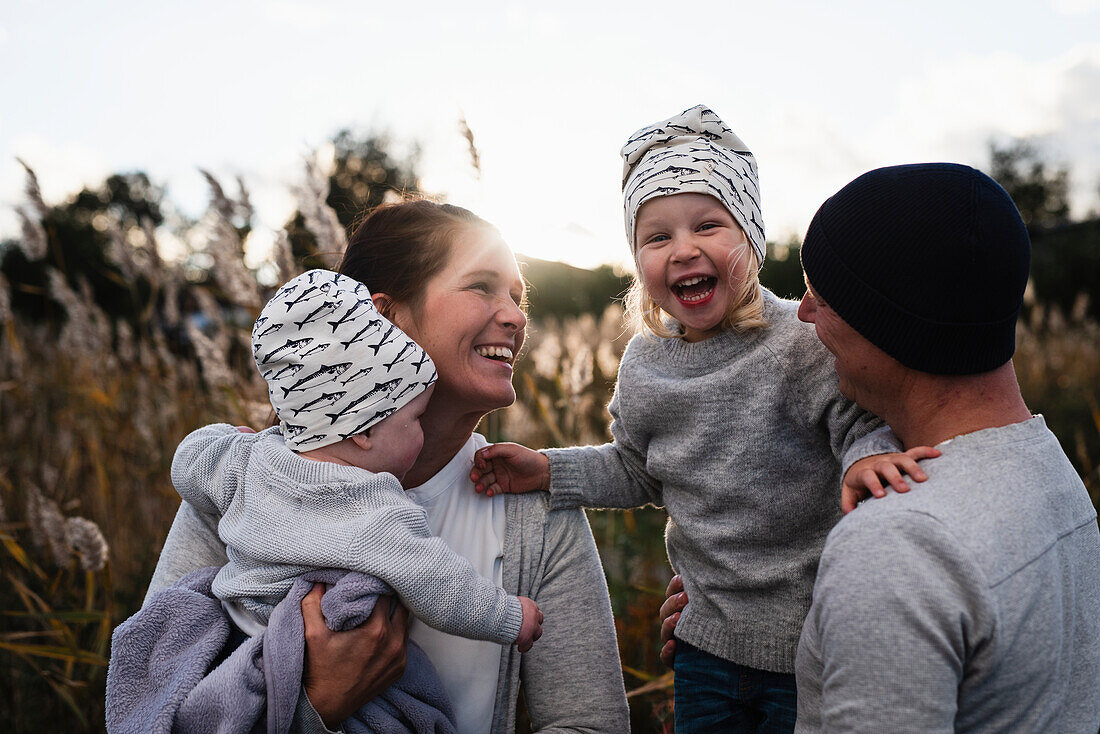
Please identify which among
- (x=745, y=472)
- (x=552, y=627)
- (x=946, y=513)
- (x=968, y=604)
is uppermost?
(x=946, y=513)

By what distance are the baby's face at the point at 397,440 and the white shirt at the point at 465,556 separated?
11 centimetres

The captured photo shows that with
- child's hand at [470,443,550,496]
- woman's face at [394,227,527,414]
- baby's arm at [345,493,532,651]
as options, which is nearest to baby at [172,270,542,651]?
baby's arm at [345,493,532,651]

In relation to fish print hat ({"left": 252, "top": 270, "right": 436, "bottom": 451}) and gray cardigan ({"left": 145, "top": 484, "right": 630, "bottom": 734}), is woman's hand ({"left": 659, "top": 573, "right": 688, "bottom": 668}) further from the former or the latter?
fish print hat ({"left": 252, "top": 270, "right": 436, "bottom": 451})

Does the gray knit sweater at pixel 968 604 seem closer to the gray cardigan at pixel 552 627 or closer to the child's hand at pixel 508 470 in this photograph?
the gray cardigan at pixel 552 627

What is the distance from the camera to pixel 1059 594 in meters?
1.21

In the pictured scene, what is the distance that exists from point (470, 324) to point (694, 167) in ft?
2.75

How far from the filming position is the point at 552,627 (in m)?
1.96

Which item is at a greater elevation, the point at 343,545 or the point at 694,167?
the point at 694,167

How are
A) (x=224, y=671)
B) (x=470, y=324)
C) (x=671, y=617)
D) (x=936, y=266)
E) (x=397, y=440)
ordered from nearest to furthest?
1. (x=936, y=266)
2. (x=224, y=671)
3. (x=397, y=440)
4. (x=470, y=324)
5. (x=671, y=617)

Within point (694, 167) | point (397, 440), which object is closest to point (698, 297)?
point (694, 167)

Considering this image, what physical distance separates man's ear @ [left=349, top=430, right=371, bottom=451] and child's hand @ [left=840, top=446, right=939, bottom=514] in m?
1.04

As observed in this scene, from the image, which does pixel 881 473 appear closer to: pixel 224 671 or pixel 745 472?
pixel 745 472

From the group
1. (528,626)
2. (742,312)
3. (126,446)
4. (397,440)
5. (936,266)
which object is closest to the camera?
(936,266)

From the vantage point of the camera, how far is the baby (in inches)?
59.9
